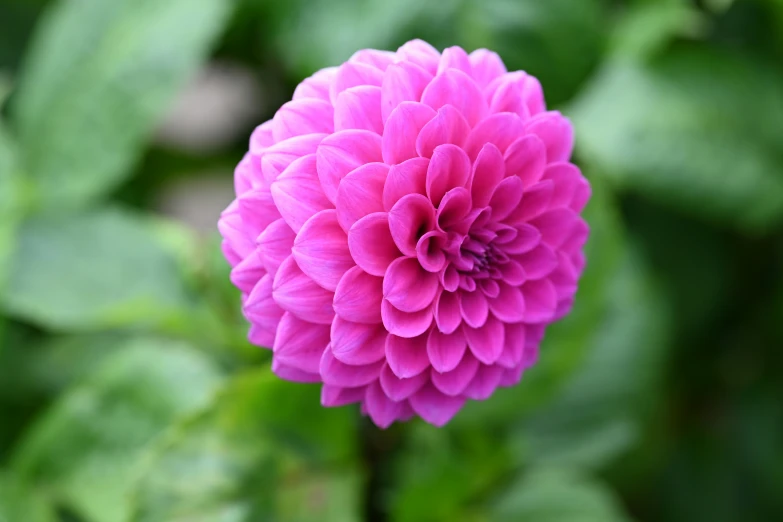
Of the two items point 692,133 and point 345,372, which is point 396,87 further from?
point 692,133

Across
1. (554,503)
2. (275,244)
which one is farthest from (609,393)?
(275,244)

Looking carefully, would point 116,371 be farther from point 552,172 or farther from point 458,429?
point 552,172

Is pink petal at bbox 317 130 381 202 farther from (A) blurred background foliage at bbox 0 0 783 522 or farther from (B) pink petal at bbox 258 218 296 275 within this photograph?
(A) blurred background foliage at bbox 0 0 783 522

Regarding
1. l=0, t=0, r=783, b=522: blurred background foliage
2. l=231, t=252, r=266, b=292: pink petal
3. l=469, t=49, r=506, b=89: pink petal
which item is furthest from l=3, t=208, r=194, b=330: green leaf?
l=469, t=49, r=506, b=89: pink petal

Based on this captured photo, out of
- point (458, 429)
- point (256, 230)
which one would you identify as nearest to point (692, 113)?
point (458, 429)

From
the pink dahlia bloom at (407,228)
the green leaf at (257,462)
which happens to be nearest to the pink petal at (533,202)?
the pink dahlia bloom at (407,228)

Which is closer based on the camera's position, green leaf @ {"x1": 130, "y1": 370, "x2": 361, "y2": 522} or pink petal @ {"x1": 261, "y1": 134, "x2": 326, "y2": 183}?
pink petal @ {"x1": 261, "y1": 134, "x2": 326, "y2": 183}

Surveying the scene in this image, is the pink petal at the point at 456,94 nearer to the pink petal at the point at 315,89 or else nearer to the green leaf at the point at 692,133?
the pink petal at the point at 315,89
